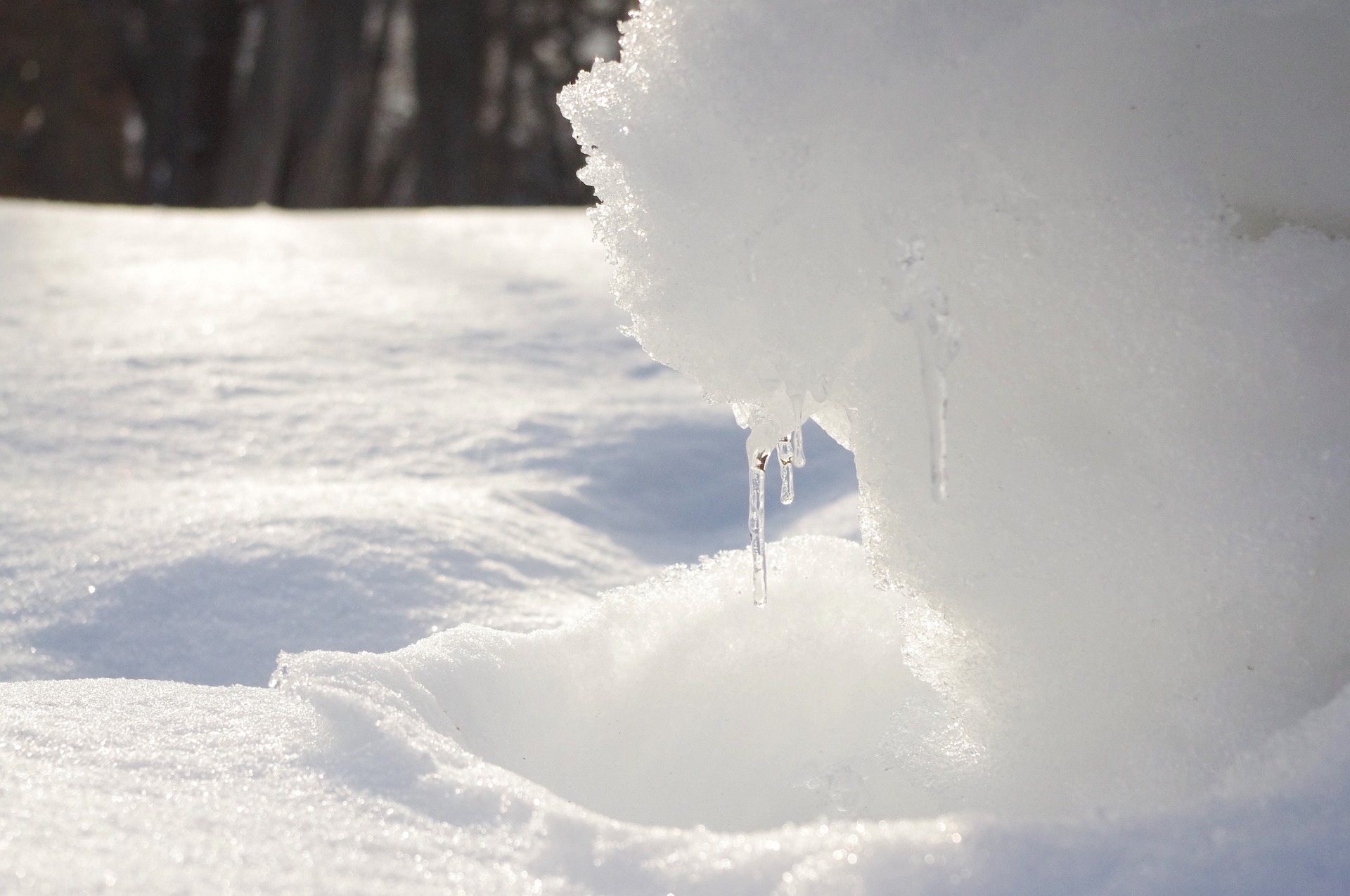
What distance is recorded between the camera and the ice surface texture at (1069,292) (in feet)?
3.16

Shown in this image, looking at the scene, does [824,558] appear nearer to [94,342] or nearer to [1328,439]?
[1328,439]

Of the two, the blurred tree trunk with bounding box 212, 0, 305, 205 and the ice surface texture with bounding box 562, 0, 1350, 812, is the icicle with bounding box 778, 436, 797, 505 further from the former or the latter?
the blurred tree trunk with bounding box 212, 0, 305, 205

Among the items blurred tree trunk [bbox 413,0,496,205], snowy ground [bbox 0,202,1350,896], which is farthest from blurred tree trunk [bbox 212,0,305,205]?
snowy ground [bbox 0,202,1350,896]

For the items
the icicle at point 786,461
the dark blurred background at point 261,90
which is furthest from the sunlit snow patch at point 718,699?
the dark blurred background at point 261,90

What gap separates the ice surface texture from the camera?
0.96 m

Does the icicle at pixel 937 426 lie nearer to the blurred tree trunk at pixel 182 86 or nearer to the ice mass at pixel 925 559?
the ice mass at pixel 925 559

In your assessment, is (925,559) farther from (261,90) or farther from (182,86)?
(182,86)

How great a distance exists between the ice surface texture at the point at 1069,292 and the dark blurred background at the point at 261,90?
22.2 feet

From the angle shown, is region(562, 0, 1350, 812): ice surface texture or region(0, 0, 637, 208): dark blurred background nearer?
region(562, 0, 1350, 812): ice surface texture

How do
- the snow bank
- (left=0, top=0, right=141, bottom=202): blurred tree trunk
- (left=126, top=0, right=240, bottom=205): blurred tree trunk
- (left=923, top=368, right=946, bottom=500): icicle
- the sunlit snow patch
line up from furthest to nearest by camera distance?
1. (left=126, top=0, right=240, bottom=205): blurred tree trunk
2. (left=0, top=0, right=141, bottom=202): blurred tree trunk
3. the sunlit snow patch
4. (left=923, top=368, right=946, bottom=500): icicle
5. the snow bank

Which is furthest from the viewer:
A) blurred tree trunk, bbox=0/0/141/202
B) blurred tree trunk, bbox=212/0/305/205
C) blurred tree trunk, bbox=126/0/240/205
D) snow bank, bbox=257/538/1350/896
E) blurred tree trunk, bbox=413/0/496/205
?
blurred tree trunk, bbox=413/0/496/205

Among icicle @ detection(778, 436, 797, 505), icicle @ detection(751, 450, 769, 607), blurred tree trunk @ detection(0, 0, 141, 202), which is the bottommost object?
icicle @ detection(751, 450, 769, 607)

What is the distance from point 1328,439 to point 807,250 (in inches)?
17.7

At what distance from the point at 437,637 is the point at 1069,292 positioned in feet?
2.44
